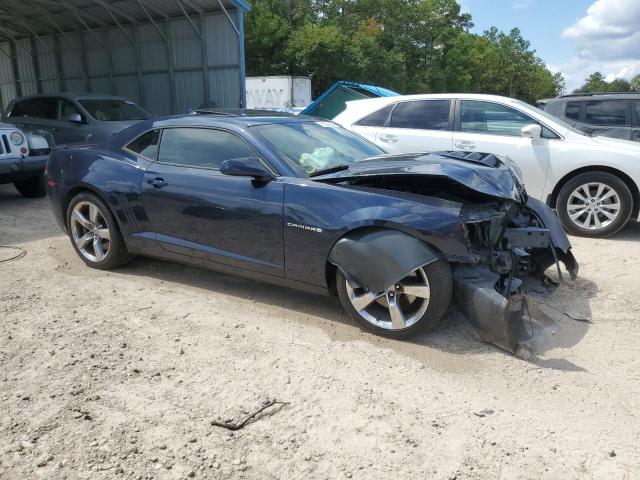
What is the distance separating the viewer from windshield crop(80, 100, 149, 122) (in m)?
10.2

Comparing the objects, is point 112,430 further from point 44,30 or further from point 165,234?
point 44,30

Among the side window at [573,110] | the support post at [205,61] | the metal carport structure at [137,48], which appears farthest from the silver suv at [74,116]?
the side window at [573,110]

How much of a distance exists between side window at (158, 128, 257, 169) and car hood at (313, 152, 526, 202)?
781mm

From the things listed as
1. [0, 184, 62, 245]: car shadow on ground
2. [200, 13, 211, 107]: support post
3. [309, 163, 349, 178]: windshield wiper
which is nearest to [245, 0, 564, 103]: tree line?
[200, 13, 211, 107]: support post

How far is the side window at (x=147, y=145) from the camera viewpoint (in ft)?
15.0

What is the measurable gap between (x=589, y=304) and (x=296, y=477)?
3.03m

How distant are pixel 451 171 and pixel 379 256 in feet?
2.47

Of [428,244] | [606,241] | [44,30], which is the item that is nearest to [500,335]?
[428,244]

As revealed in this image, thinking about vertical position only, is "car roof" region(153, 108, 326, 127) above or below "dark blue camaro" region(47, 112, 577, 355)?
above

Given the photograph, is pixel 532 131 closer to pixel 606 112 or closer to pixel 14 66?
pixel 606 112

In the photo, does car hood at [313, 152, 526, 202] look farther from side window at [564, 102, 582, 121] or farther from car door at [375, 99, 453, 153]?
side window at [564, 102, 582, 121]

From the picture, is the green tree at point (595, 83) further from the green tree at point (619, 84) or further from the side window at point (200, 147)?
the side window at point (200, 147)

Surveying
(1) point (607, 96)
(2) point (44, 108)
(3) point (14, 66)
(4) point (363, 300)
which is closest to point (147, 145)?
(4) point (363, 300)

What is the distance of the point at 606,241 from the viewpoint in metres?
6.05
